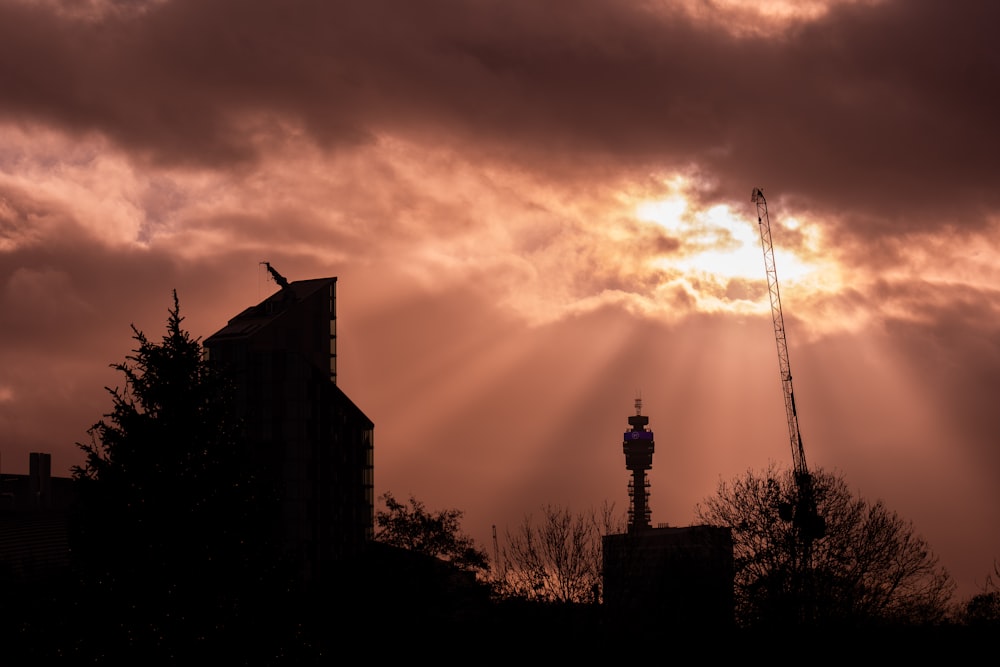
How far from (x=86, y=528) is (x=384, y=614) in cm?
5205

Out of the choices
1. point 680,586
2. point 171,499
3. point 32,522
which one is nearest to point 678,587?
point 680,586

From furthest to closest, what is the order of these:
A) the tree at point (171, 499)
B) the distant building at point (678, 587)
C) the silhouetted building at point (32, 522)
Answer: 1. the silhouetted building at point (32, 522)
2. the distant building at point (678, 587)
3. the tree at point (171, 499)

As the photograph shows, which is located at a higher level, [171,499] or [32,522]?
[32,522]

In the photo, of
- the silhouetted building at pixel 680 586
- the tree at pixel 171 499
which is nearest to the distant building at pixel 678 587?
the silhouetted building at pixel 680 586

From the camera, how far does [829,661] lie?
70.0 metres

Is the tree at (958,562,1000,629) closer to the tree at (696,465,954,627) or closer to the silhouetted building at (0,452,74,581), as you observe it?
the tree at (696,465,954,627)

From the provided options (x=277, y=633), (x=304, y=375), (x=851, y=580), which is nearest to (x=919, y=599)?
(x=851, y=580)

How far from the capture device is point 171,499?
139 ft

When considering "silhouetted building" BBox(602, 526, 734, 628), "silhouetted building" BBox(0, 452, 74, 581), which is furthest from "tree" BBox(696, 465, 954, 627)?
"silhouetted building" BBox(0, 452, 74, 581)

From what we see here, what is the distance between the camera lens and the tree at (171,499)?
41.2 m

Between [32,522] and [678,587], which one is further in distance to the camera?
[32,522]

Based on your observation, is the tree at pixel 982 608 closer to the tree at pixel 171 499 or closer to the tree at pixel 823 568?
the tree at pixel 823 568

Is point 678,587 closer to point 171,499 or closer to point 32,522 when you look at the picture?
point 171,499

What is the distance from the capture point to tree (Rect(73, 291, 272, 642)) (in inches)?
1624
